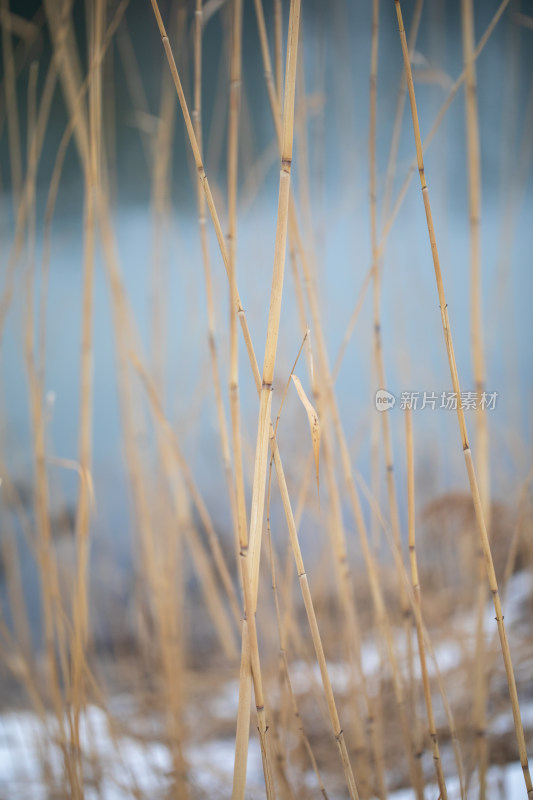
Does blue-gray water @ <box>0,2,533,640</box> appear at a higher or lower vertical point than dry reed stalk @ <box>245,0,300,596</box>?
higher

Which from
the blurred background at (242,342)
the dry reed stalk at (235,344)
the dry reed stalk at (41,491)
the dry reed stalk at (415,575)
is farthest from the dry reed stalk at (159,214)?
the dry reed stalk at (415,575)

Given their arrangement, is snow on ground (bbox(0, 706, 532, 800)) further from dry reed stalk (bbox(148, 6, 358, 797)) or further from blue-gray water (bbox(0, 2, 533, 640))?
blue-gray water (bbox(0, 2, 533, 640))

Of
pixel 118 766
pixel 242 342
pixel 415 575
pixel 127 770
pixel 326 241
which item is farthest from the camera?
pixel 326 241

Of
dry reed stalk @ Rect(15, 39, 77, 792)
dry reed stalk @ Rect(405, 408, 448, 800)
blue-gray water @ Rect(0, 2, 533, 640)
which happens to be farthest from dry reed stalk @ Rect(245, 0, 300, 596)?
blue-gray water @ Rect(0, 2, 533, 640)

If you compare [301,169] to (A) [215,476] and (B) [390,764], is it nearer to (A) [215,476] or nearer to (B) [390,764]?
(B) [390,764]

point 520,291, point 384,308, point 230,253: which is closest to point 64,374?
point 384,308

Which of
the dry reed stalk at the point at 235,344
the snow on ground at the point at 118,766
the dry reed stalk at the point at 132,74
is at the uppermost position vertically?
the dry reed stalk at the point at 132,74

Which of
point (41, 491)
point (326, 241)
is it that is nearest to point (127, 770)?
point (41, 491)

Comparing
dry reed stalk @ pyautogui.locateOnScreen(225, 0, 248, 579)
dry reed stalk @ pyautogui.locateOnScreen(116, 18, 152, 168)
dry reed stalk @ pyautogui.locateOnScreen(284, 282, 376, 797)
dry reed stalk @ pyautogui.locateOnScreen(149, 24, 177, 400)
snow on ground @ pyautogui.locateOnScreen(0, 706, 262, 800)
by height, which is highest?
dry reed stalk @ pyautogui.locateOnScreen(116, 18, 152, 168)

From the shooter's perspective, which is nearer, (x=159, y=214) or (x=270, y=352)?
(x=270, y=352)

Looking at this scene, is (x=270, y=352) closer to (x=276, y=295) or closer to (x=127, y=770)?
(x=276, y=295)

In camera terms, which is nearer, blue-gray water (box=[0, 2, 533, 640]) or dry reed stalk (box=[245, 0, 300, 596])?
dry reed stalk (box=[245, 0, 300, 596])

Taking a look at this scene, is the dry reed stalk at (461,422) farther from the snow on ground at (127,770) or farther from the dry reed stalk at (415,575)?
the snow on ground at (127,770)

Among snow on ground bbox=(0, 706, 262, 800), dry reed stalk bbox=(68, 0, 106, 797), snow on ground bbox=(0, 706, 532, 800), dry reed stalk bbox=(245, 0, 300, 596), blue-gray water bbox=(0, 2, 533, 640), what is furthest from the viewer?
blue-gray water bbox=(0, 2, 533, 640)
